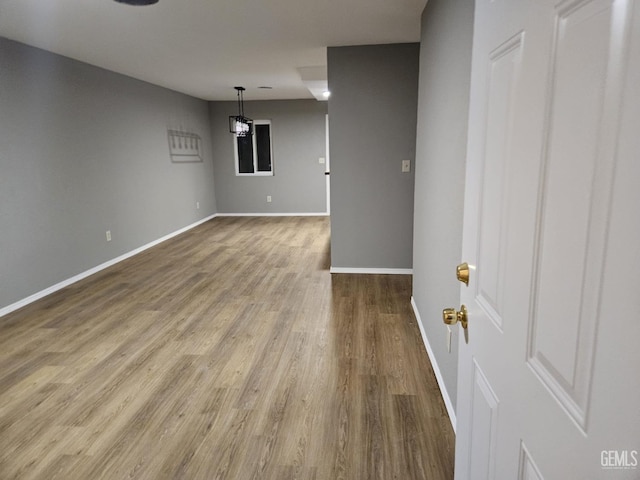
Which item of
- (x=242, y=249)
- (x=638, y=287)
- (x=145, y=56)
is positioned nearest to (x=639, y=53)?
(x=638, y=287)

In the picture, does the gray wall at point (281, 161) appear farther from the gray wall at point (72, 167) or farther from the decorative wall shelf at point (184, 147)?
the gray wall at point (72, 167)

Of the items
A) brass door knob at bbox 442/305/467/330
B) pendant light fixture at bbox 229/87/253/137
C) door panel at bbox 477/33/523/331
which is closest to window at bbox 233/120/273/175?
pendant light fixture at bbox 229/87/253/137

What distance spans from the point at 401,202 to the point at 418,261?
4.08ft

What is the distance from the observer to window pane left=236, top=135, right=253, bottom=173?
8.31 meters

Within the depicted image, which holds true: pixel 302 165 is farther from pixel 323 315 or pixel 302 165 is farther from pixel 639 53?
pixel 639 53

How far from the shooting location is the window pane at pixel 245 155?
8312 millimetres

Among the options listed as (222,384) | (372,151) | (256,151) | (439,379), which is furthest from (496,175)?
(256,151)

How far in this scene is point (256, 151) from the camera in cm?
832

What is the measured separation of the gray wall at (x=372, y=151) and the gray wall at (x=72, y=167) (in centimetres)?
272

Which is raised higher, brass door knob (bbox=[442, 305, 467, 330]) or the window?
the window

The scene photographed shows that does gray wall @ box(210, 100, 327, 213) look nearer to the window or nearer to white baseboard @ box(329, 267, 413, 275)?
the window

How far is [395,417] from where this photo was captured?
2084 millimetres

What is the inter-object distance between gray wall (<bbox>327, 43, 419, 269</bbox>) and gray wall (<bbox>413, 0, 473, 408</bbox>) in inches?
41.1

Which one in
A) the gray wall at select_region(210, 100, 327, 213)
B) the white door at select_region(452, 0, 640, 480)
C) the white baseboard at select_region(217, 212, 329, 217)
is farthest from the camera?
the white baseboard at select_region(217, 212, 329, 217)
